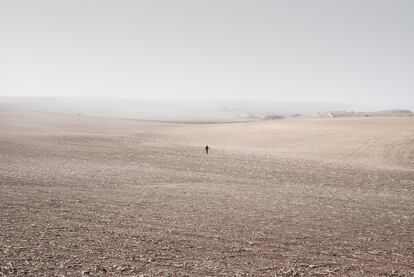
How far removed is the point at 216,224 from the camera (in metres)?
14.3

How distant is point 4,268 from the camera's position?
984 centimetres

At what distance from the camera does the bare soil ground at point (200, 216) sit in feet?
35.2

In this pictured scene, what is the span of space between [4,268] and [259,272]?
6.58 metres

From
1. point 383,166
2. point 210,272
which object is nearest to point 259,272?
point 210,272

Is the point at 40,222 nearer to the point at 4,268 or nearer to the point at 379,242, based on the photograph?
the point at 4,268

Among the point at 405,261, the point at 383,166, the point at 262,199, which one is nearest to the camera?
the point at 405,261

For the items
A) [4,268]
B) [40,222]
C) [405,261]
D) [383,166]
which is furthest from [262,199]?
[383,166]

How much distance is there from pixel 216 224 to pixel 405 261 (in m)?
6.24

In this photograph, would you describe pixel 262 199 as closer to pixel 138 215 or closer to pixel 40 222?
pixel 138 215

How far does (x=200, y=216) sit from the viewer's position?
15258 mm

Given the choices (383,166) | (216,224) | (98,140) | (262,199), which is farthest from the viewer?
(98,140)

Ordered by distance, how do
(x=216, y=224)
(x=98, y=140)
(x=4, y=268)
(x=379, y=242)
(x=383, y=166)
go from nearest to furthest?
(x=4, y=268)
(x=379, y=242)
(x=216, y=224)
(x=383, y=166)
(x=98, y=140)

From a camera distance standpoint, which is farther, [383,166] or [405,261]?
[383,166]

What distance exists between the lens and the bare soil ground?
10.7 meters
